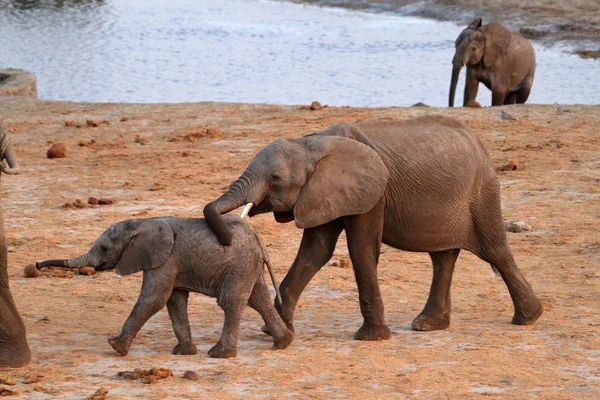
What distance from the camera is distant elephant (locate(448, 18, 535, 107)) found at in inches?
688

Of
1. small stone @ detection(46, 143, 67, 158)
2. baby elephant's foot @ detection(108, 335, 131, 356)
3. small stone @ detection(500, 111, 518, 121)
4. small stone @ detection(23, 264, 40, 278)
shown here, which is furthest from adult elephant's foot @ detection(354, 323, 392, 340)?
small stone @ detection(500, 111, 518, 121)

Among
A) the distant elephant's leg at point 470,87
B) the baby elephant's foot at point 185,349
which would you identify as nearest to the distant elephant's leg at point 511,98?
the distant elephant's leg at point 470,87

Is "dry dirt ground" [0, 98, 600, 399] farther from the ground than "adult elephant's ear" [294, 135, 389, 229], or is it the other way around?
"adult elephant's ear" [294, 135, 389, 229]

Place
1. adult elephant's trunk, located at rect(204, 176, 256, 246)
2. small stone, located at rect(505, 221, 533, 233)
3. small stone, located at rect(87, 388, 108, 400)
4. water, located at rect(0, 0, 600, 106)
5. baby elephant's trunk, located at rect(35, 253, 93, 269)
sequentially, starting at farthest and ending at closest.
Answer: water, located at rect(0, 0, 600, 106), small stone, located at rect(505, 221, 533, 233), baby elephant's trunk, located at rect(35, 253, 93, 269), adult elephant's trunk, located at rect(204, 176, 256, 246), small stone, located at rect(87, 388, 108, 400)

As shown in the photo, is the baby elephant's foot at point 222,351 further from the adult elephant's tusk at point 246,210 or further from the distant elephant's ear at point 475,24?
the distant elephant's ear at point 475,24

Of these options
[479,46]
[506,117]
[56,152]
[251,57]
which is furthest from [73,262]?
[251,57]

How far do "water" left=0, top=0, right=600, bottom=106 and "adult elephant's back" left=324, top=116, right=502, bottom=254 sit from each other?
14.8 meters

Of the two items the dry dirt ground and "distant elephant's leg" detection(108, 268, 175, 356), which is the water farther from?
"distant elephant's leg" detection(108, 268, 175, 356)

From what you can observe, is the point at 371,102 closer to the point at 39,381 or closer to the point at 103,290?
the point at 103,290

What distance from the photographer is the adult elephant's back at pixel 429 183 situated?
7.03 m

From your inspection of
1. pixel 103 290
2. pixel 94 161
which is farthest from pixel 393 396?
pixel 94 161

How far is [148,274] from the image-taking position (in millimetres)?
6555

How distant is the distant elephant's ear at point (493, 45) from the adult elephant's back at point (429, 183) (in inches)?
419

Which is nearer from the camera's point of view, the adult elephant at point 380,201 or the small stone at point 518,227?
the adult elephant at point 380,201
